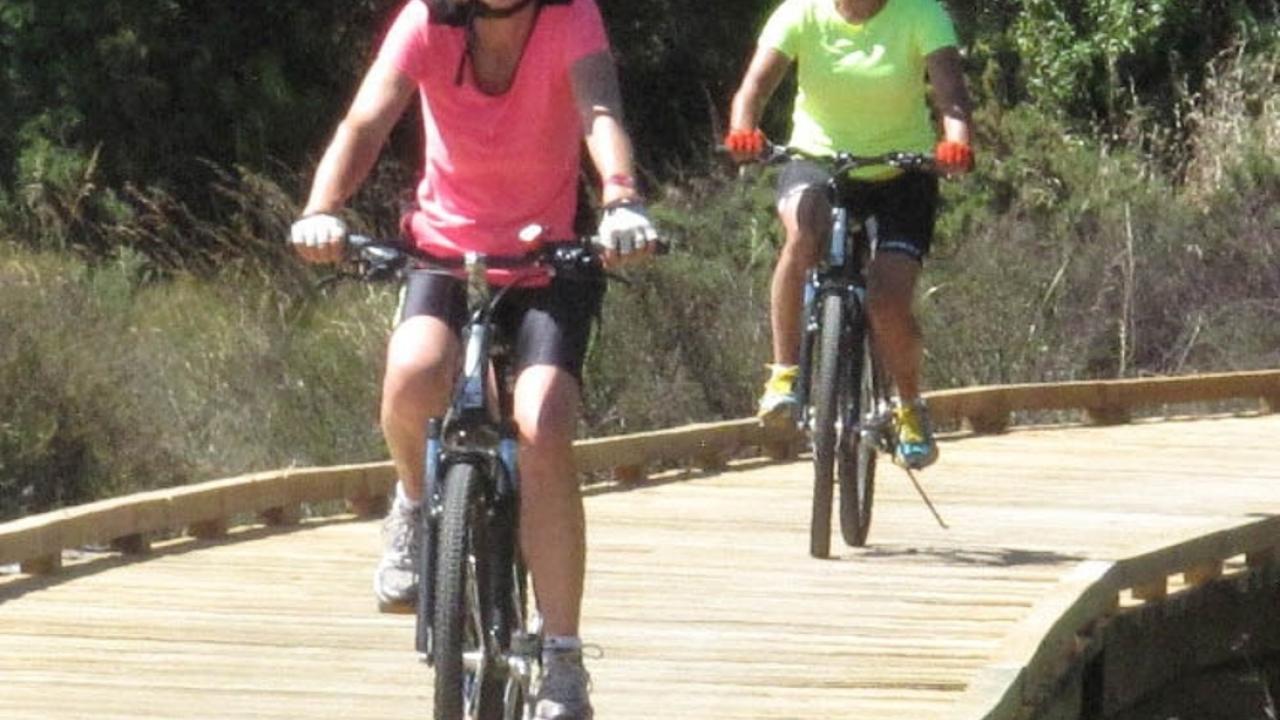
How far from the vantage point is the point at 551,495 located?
579 centimetres

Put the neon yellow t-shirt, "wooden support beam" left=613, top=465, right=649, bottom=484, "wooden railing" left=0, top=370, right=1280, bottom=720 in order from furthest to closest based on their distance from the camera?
1. "wooden support beam" left=613, top=465, right=649, bottom=484
2. the neon yellow t-shirt
3. "wooden railing" left=0, top=370, right=1280, bottom=720

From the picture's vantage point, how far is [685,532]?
1013 cm

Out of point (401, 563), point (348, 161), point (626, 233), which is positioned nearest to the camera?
point (626, 233)

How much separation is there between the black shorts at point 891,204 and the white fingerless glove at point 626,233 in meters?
3.60

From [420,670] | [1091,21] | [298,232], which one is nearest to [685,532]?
[420,670]

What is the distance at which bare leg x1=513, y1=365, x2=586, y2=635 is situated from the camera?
5.76m

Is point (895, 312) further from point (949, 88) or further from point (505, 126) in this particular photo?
point (505, 126)

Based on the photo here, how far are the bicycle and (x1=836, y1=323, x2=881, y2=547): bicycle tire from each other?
3.37 metres

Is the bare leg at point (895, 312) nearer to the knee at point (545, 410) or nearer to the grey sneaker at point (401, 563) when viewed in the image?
the grey sneaker at point (401, 563)

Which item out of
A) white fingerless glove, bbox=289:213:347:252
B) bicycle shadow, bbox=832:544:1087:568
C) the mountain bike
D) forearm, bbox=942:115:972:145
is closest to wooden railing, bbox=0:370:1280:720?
bicycle shadow, bbox=832:544:1087:568

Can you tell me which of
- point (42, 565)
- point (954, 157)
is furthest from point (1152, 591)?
point (42, 565)

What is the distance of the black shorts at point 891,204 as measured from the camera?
30.2 feet

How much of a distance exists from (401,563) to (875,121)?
336cm

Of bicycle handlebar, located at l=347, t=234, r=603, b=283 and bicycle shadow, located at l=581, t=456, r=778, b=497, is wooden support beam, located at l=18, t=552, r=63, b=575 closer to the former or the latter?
A: bicycle shadow, located at l=581, t=456, r=778, b=497
